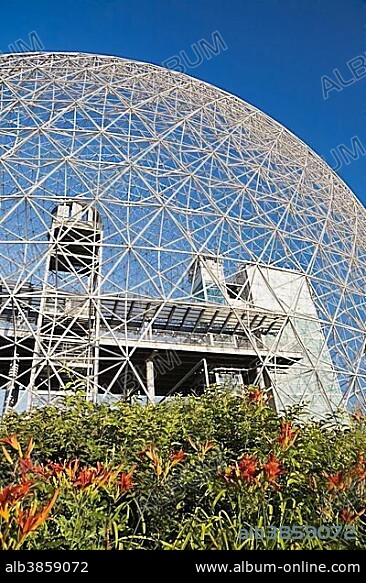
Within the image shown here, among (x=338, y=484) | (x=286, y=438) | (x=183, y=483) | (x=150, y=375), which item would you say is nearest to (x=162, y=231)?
(x=150, y=375)

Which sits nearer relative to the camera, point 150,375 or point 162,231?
point 150,375

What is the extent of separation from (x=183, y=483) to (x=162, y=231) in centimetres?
1575

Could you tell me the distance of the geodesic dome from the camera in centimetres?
1516

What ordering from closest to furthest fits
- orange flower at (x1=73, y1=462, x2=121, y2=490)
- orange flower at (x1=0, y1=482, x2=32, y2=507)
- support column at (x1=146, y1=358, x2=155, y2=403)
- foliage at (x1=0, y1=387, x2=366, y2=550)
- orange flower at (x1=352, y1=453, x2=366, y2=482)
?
orange flower at (x1=0, y1=482, x2=32, y2=507), foliage at (x1=0, y1=387, x2=366, y2=550), orange flower at (x1=73, y1=462, x2=121, y2=490), orange flower at (x1=352, y1=453, x2=366, y2=482), support column at (x1=146, y1=358, x2=155, y2=403)

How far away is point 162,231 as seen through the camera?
61.2 ft

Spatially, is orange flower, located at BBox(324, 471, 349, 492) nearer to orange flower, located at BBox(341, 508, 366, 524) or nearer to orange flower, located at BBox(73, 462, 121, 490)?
orange flower, located at BBox(341, 508, 366, 524)
